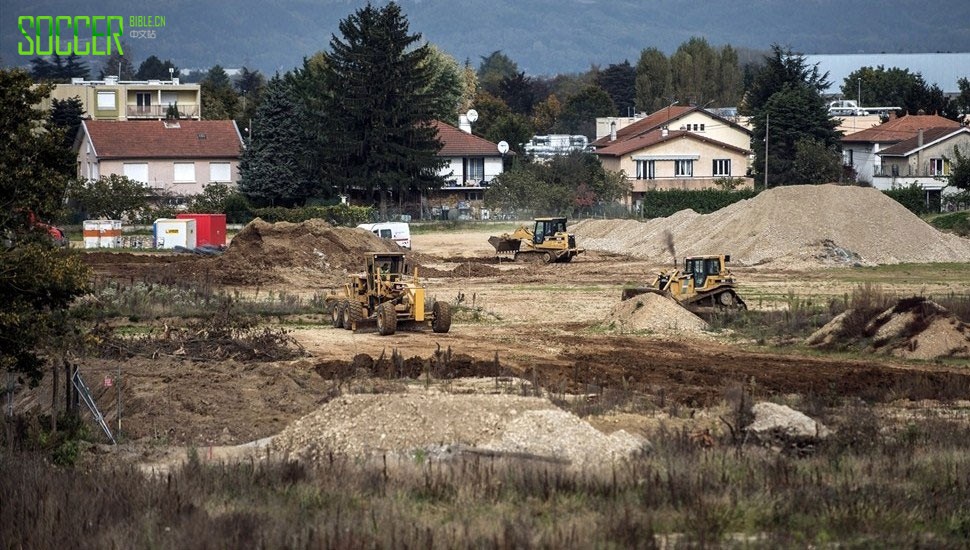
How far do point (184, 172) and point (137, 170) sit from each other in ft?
9.70

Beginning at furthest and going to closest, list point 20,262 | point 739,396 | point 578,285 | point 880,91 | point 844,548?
1. point 880,91
2. point 578,285
3. point 739,396
4. point 20,262
5. point 844,548

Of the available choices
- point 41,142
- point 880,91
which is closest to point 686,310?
point 41,142

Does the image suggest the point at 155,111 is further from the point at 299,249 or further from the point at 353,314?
the point at 353,314

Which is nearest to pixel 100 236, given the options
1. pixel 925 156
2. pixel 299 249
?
pixel 299 249

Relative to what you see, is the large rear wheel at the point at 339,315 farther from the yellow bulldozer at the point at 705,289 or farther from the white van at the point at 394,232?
the white van at the point at 394,232

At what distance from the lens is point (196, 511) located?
16672mm

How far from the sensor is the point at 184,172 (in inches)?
3868

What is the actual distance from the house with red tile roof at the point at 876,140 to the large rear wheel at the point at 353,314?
221 ft

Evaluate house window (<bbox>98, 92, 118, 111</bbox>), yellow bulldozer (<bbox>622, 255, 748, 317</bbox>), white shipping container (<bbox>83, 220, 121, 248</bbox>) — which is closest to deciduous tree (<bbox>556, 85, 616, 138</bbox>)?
house window (<bbox>98, 92, 118, 111</bbox>)

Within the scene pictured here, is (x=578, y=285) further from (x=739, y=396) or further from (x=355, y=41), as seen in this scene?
(x=355, y=41)

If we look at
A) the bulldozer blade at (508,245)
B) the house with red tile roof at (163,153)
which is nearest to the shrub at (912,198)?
the bulldozer blade at (508,245)

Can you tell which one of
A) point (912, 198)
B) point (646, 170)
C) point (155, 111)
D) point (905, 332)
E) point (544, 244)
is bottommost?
point (905, 332)

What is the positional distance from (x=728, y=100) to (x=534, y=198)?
74.2 metres

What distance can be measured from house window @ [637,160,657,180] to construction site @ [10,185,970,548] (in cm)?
4304
